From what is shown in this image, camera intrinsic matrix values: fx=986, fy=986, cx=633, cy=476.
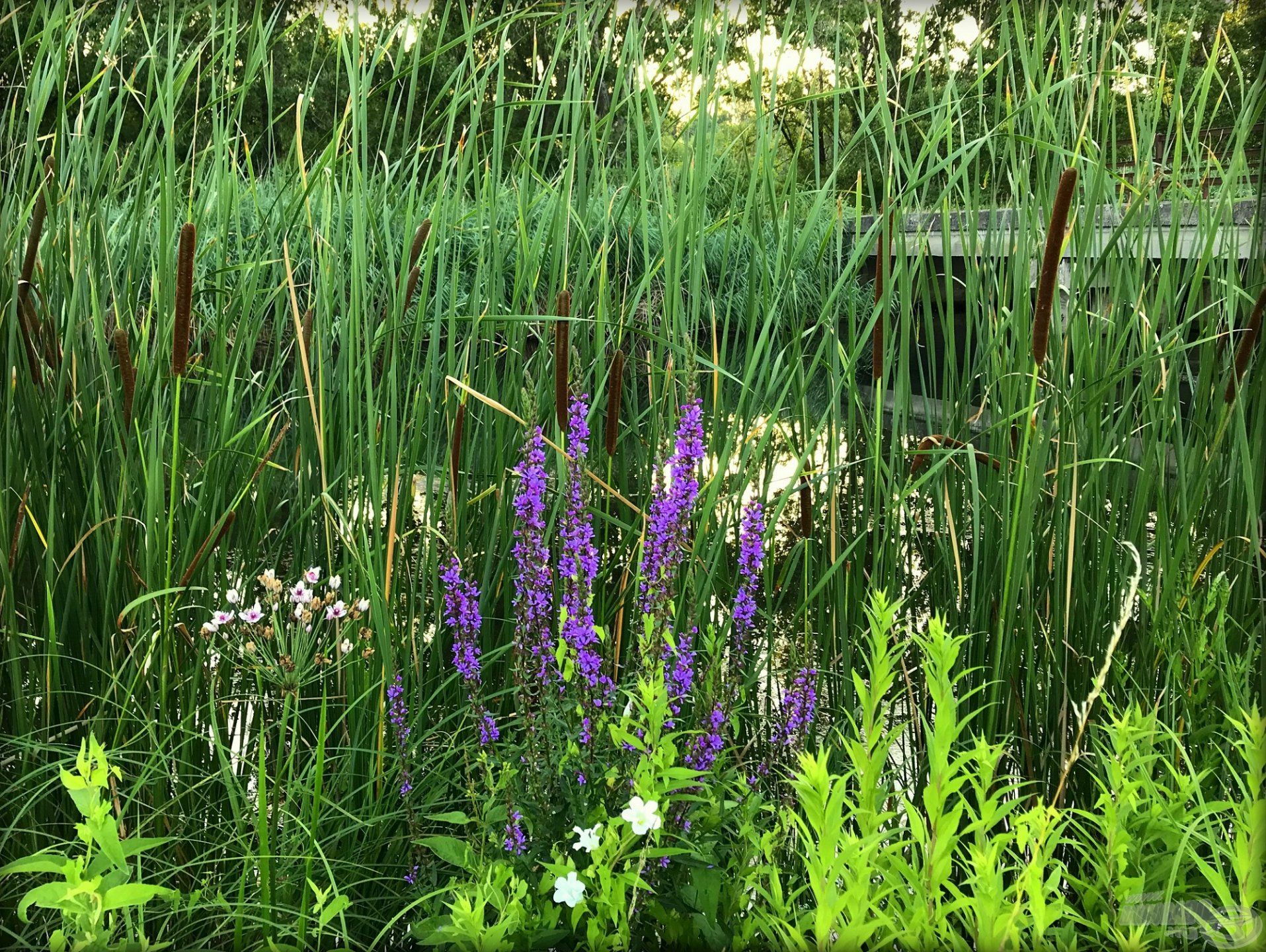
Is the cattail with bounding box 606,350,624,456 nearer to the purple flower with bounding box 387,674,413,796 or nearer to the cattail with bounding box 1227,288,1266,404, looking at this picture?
the purple flower with bounding box 387,674,413,796

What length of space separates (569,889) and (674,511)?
1.71 feet

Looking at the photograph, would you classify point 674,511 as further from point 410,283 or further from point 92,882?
point 92,882

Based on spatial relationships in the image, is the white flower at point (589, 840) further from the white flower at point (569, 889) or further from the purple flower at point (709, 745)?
the purple flower at point (709, 745)

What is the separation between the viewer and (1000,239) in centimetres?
192

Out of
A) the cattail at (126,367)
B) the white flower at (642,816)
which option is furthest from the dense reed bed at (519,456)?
the white flower at (642,816)

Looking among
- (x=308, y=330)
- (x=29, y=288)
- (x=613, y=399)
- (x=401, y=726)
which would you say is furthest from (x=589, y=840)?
(x=29, y=288)

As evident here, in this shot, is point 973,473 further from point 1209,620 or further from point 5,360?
point 5,360

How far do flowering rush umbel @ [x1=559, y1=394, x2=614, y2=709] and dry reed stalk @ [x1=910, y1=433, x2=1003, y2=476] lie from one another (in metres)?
0.52

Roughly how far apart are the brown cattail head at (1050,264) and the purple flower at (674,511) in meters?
0.47

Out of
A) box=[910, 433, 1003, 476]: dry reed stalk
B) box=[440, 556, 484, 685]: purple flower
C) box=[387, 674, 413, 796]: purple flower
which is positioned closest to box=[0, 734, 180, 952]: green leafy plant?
box=[387, 674, 413, 796]: purple flower

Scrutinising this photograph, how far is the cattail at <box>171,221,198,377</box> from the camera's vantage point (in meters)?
1.24

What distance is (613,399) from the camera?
1423mm

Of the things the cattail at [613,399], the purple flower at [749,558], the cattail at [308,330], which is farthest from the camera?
the cattail at [308,330]

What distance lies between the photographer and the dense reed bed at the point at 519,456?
1547 millimetres
